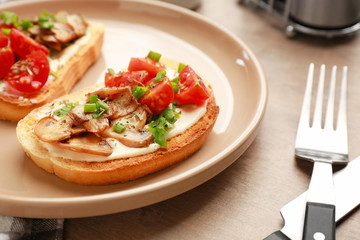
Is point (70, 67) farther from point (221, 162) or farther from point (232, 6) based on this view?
point (232, 6)

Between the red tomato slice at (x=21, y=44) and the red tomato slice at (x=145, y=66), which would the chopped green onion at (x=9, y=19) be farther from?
the red tomato slice at (x=145, y=66)

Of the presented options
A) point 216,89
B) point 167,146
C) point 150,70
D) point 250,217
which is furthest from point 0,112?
point 250,217

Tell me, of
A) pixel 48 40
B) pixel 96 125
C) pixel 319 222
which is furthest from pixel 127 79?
pixel 319 222

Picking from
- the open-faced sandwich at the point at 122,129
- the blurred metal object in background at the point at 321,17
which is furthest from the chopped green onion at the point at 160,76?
the blurred metal object in background at the point at 321,17

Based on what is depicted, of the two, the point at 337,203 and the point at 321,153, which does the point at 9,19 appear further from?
the point at 337,203

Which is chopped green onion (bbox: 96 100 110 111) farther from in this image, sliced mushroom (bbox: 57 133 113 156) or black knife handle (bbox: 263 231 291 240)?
black knife handle (bbox: 263 231 291 240)

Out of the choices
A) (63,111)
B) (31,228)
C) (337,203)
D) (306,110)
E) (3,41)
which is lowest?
(31,228)

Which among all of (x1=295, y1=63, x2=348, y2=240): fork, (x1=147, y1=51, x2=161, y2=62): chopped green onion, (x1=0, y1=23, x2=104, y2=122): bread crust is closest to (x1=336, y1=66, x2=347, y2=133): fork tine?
(x1=295, y1=63, x2=348, y2=240): fork
